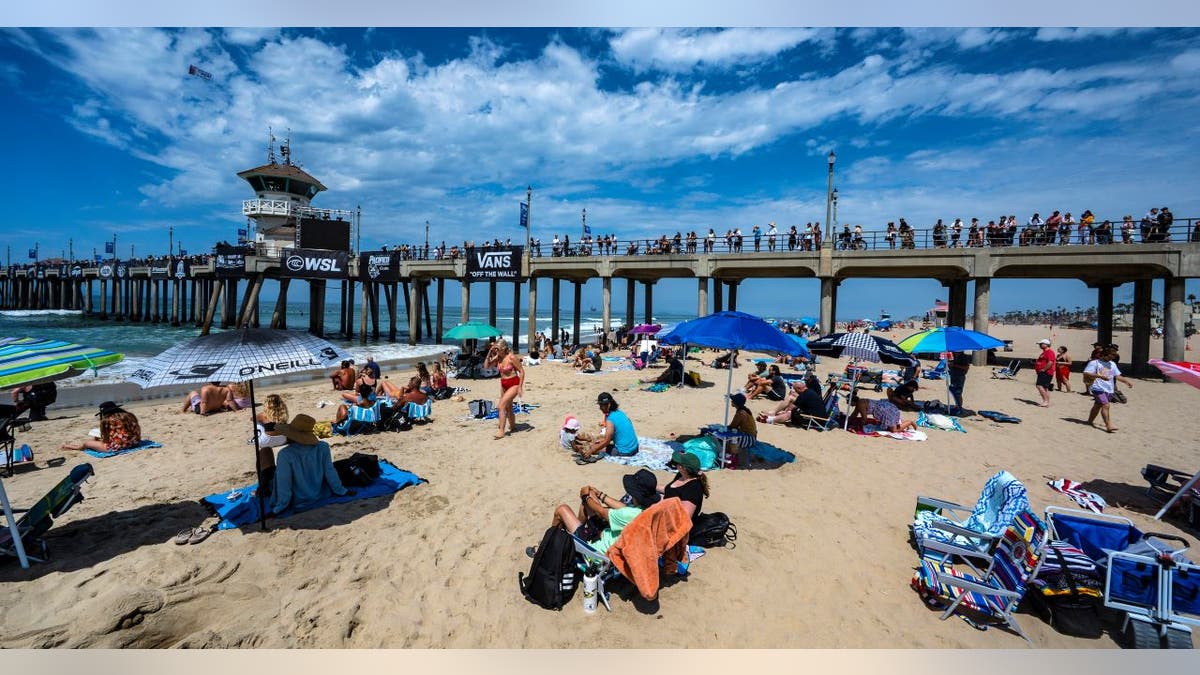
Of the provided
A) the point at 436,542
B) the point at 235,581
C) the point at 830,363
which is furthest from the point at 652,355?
the point at 235,581

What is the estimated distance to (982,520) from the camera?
14.7 ft

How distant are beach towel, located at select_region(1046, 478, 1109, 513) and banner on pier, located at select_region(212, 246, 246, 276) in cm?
3518

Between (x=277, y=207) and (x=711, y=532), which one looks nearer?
(x=711, y=532)

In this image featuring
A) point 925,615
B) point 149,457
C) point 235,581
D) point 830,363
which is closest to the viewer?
point 925,615

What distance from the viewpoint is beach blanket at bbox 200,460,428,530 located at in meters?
5.00

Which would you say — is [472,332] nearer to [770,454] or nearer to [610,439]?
[610,439]

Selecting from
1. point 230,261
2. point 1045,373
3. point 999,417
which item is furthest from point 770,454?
point 230,261

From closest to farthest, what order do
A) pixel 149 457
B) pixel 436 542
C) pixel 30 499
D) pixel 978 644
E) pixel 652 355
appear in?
pixel 978 644
pixel 436 542
pixel 30 499
pixel 149 457
pixel 652 355

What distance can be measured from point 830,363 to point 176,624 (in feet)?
71.3

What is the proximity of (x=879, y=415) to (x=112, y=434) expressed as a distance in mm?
12542

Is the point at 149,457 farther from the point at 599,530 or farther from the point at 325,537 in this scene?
the point at 599,530

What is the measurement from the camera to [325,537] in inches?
188

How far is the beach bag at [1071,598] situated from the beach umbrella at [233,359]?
602 centimetres

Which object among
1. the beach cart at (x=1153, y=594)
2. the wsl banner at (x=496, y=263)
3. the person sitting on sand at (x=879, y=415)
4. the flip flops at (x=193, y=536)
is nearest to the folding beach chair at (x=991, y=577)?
the beach cart at (x=1153, y=594)
